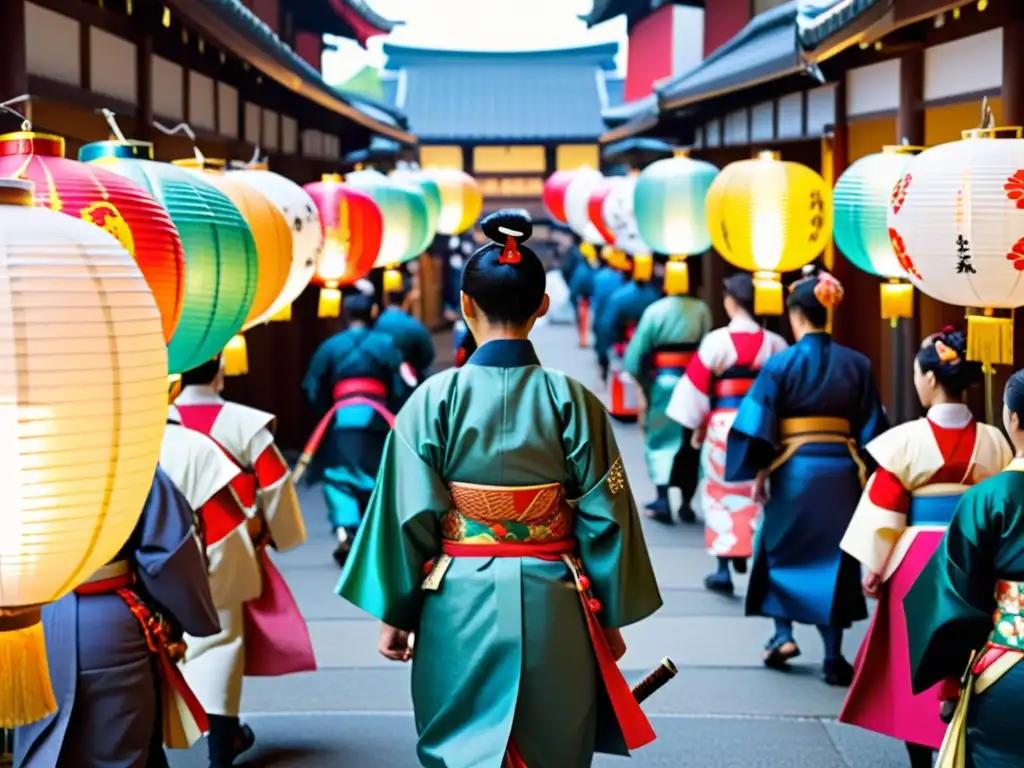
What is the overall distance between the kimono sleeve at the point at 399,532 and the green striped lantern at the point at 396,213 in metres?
6.25

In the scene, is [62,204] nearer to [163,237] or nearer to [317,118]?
[163,237]

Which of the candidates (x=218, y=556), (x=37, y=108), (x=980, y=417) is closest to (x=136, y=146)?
(x=218, y=556)

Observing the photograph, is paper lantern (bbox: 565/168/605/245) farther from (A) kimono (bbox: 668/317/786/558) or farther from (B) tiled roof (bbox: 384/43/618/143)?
(B) tiled roof (bbox: 384/43/618/143)

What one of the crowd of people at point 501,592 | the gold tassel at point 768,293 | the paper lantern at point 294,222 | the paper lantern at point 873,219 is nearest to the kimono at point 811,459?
→ the paper lantern at point 873,219

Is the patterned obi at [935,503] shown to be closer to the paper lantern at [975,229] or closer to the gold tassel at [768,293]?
the paper lantern at [975,229]

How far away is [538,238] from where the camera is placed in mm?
45281

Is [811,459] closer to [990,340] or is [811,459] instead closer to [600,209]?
[990,340]

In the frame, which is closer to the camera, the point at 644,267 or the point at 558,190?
the point at 644,267

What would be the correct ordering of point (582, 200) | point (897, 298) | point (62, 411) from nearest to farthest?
point (62, 411) < point (897, 298) < point (582, 200)

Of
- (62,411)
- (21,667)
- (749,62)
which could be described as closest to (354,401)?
(749,62)

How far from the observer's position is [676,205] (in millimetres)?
10875

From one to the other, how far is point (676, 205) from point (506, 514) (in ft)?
21.7

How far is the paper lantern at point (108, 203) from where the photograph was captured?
371 centimetres

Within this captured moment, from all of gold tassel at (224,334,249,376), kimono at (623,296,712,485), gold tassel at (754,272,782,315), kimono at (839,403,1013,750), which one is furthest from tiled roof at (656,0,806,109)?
gold tassel at (224,334,249,376)
